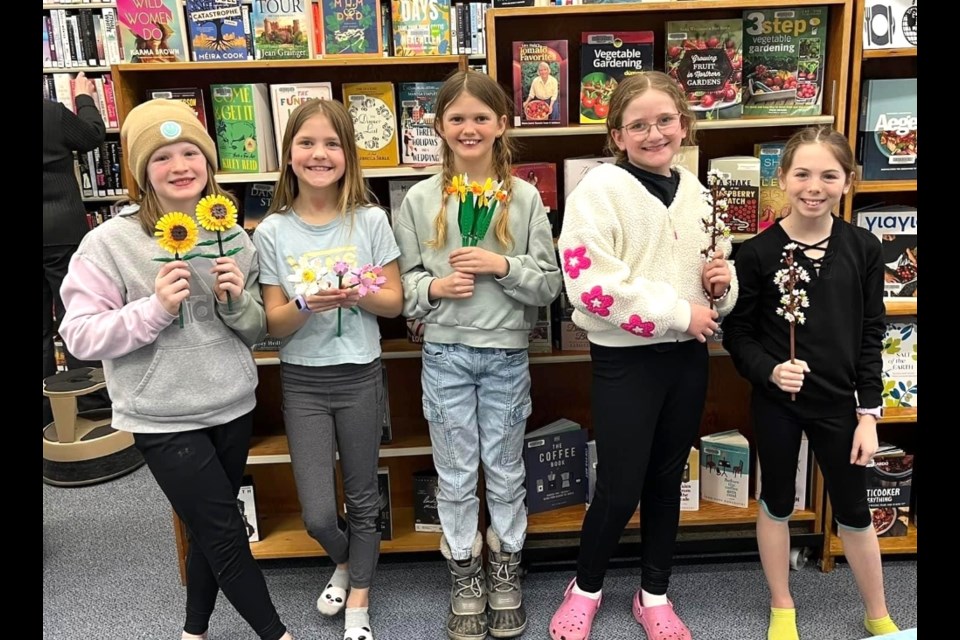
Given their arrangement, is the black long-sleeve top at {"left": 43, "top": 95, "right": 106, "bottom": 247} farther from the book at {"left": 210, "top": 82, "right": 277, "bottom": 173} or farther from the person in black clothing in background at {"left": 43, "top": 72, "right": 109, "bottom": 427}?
the book at {"left": 210, "top": 82, "right": 277, "bottom": 173}

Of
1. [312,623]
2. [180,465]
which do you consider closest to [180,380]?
[180,465]

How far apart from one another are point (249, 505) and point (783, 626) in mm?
1852

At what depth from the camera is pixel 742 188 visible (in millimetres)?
2352

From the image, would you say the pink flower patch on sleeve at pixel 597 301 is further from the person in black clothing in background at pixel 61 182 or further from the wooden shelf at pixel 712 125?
the person in black clothing in background at pixel 61 182

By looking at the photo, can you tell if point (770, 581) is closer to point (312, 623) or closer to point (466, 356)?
point (466, 356)

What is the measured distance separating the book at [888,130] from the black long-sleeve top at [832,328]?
46 cm

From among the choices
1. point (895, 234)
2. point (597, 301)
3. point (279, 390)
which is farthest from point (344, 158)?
point (895, 234)

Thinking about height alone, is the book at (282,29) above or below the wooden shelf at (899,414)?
above

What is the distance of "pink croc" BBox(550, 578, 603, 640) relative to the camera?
2.14 meters

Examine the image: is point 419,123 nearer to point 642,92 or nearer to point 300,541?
point 642,92

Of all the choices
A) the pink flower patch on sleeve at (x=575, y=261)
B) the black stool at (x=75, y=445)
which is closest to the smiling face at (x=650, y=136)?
the pink flower patch on sleeve at (x=575, y=261)

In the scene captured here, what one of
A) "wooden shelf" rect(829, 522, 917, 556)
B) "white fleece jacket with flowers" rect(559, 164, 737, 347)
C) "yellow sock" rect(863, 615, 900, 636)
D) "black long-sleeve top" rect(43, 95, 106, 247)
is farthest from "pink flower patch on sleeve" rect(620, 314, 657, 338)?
"black long-sleeve top" rect(43, 95, 106, 247)

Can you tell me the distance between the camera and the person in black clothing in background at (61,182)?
3.27 metres

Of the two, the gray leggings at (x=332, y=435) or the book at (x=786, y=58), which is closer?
the gray leggings at (x=332, y=435)
